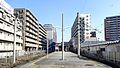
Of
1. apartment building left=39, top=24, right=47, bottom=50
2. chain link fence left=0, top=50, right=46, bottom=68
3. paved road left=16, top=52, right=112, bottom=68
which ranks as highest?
apartment building left=39, top=24, right=47, bottom=50

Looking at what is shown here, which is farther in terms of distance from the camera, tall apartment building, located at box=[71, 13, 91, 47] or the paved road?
tall apartment building, located at box=[71, 13, 91, 47]

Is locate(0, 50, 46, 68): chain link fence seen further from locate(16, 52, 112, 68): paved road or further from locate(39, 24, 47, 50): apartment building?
locate(39, 24, 47, 50): apartment building

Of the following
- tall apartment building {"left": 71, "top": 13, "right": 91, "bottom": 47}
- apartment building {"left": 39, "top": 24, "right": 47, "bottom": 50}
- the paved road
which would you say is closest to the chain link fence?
the paved road

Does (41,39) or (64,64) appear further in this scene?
(41,39)

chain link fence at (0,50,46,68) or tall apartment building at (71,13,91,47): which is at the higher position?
tall apartment building at (71,13,91,47)

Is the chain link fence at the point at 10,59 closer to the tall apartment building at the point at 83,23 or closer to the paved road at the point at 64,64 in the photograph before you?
the paved road at the point at 64,64

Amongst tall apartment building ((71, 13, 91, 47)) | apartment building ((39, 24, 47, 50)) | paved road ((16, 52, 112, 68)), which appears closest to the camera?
paved road ((16, 52, 112, 68))

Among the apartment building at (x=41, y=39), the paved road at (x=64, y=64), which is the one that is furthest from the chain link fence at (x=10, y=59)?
the apartment building at (x=41, y=39)

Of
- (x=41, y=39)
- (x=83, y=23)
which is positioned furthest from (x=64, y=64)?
(x=41, y=39)

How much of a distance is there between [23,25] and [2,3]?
31.4m

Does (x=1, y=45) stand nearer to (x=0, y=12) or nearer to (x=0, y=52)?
(x=0, y=52)

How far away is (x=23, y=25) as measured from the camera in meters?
93.1

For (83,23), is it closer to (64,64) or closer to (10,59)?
(10,59)

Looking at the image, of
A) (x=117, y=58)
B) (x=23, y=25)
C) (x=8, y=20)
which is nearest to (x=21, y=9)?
(x=23, y=25)
